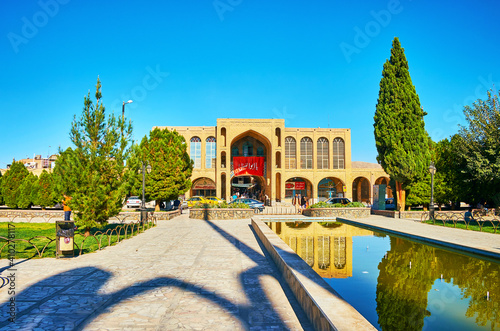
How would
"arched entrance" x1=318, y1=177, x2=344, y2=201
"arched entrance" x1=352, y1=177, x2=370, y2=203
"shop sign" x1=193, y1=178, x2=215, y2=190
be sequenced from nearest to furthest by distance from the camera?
"shop sign" x1=193, y1=178, x2=215, y2=190
"arched entrance" x1=318, y1=177, x2=344, y2=201
"arched entrance" x1=352, y1=177, x2=370, y2=203

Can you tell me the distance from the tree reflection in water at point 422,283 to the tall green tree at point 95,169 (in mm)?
9602

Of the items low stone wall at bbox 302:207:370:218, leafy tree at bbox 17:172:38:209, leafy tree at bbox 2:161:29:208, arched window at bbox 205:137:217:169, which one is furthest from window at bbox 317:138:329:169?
leafy tree at bbox 2:161:29:208

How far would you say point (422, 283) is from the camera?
690 cm

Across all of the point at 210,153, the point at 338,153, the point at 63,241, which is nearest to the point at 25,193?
the point at 63,241

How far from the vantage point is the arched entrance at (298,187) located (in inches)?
2003

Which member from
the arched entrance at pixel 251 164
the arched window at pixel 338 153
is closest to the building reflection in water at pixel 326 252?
the arched entrance at pixel 251 164

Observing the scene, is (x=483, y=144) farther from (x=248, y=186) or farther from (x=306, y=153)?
(x=248, y=186)

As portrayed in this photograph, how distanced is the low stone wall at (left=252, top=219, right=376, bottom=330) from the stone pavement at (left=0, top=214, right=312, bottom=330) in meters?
0.22

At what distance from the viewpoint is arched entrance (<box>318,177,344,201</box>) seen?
171 ft

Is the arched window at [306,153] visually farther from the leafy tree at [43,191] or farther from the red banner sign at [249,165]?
the leafy tree at [43,191]

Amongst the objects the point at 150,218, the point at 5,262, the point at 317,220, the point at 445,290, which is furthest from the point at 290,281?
the point at 317,220

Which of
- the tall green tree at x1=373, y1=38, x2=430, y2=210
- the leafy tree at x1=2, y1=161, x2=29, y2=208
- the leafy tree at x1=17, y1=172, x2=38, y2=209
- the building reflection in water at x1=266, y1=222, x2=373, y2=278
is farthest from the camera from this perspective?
the leafy tree at x1=2, y1=161, x2=29, y2=208

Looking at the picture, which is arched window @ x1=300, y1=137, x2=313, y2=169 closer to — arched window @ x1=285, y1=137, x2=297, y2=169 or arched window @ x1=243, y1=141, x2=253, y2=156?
arched window @ x1=285, y1=137, x2=297, y2=169

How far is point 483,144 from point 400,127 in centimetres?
519
